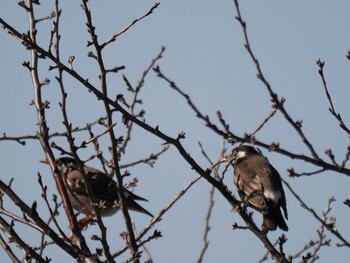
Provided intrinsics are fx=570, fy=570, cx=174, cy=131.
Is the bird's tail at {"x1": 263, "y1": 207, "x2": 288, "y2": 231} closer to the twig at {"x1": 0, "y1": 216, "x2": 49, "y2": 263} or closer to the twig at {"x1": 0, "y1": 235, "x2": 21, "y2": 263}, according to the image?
the twig at {"x1": 0, "y1": 235, "x2": 21, "y2": 263}

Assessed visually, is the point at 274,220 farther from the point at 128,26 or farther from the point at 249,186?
the point at 128,26

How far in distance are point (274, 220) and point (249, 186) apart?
0.69 m

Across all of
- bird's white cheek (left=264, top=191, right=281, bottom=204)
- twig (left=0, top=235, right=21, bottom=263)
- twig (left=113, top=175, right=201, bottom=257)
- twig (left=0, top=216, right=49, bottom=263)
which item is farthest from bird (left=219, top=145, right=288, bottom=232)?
twig (left=0, top=216, right=49, bottom=263)

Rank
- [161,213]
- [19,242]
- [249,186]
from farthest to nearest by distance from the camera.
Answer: [249,186]
[161,213]
[19,242]

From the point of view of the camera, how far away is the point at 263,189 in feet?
29.3

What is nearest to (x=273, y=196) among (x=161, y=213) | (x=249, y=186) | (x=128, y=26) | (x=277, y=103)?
(x=249, y=186)

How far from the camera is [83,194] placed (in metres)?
8.51

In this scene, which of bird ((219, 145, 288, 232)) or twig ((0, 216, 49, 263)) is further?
bird ((219, 145, 288, 232))

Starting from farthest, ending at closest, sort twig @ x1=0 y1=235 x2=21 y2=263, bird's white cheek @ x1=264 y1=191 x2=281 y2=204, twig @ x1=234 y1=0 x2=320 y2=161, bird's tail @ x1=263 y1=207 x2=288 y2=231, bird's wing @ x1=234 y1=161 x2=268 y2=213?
bird's white cheek @ x1=264 y1=191 x2=281 y2=204 → bird's wing @ x1=234 y1=161 x2=268 y2=213 → bird's tail @ x1=263 y1=207 x2=288 y2=231 → twig @ x1=0 y1=235 x2=21 y2=263 → twig @ x1=234 y1=0 x2=320 y2=161

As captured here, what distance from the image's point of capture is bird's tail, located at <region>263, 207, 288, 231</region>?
853 centimetres

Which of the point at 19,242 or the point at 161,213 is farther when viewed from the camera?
the point at 161,213

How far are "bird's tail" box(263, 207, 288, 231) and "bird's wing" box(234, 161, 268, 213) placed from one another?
0.51 ft

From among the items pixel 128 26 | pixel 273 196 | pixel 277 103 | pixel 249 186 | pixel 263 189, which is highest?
pixel 249 186

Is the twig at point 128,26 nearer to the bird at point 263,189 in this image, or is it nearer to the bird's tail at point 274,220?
the bird at point 263,189
